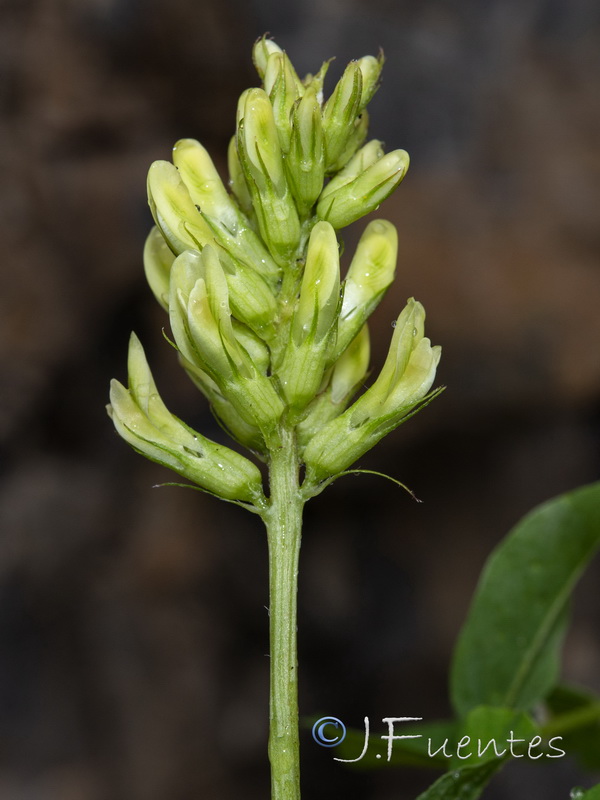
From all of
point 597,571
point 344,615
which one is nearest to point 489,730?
point 344,615

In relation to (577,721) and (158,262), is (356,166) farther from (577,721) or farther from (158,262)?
(577,721)

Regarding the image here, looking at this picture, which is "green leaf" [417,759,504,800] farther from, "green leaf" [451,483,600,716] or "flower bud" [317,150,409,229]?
"flower bud" [317,150,409,229]

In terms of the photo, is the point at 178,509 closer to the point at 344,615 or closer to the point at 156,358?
the point at 156,358

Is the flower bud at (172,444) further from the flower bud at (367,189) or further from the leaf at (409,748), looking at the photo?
the leaf at (409,748)

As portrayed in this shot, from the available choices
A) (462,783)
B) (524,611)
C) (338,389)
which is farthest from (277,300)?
(524,611)

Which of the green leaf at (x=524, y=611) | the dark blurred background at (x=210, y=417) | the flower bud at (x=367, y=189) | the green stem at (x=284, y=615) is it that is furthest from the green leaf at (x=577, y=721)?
Result: the dark blurred background at (x=210, y=417)

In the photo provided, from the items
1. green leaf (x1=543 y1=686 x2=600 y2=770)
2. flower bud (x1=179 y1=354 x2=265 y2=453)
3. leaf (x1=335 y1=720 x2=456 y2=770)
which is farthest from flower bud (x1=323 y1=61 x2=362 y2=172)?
green leaf (x1=543 y1=686 x2=600 y2=770)
